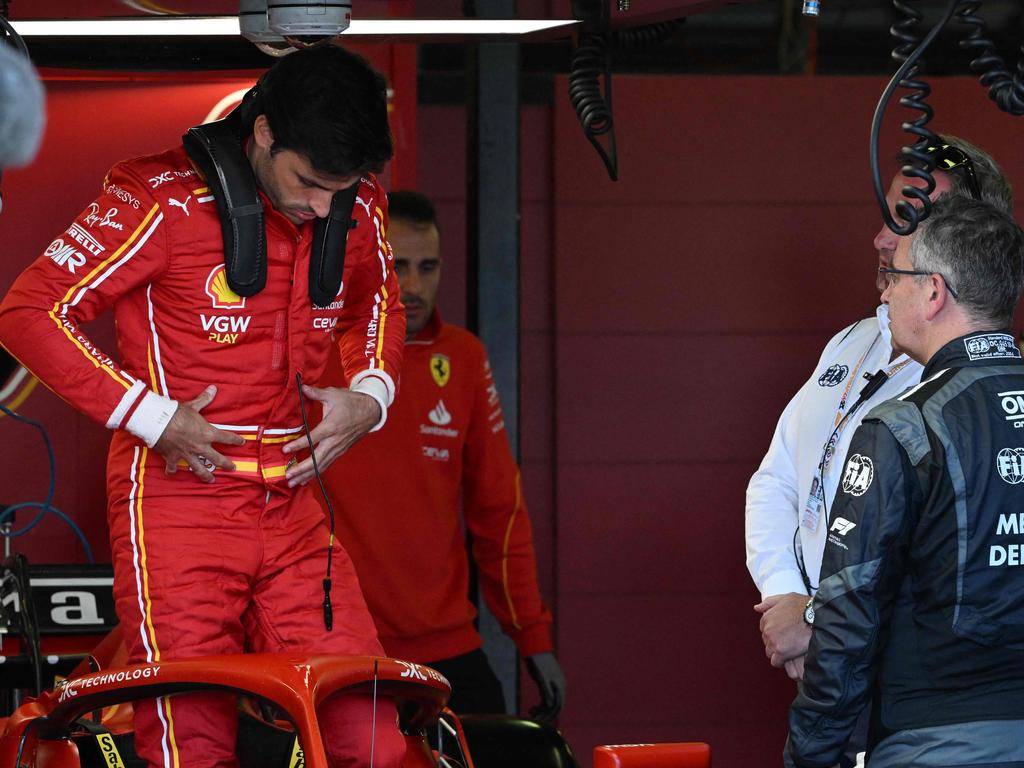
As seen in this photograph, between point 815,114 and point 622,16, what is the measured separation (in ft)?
8.08

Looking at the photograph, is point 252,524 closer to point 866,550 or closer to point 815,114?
point 866,550

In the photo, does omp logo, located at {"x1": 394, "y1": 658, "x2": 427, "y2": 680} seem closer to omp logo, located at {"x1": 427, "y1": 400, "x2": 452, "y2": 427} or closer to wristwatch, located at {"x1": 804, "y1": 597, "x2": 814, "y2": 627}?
wristwatch, located at {"x1": 804, "y1": 597, "x2": 814, "y2": 627}

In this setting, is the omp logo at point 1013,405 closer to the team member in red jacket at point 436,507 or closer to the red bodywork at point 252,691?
the red bodywork at point 252,691

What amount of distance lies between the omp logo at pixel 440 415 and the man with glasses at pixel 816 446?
35.7 inches

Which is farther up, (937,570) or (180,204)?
(180,204)

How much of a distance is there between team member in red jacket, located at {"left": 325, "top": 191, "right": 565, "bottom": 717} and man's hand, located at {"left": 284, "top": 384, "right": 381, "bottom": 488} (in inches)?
37.6

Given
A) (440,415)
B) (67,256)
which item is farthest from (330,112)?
(440,415)

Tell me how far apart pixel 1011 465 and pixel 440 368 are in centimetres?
183

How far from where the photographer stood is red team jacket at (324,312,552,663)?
3482 millimetres

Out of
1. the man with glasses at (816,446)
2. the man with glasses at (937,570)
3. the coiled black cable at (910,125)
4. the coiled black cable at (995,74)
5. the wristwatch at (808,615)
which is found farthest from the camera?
the man with glasses at (816,446)

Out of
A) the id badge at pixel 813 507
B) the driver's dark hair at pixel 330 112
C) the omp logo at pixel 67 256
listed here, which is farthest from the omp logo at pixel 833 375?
the omp logo at pixel 67 256

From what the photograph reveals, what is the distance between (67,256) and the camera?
7.50ft

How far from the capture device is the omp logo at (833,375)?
111 inches

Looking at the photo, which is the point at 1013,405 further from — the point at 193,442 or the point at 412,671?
the point at 193,442
